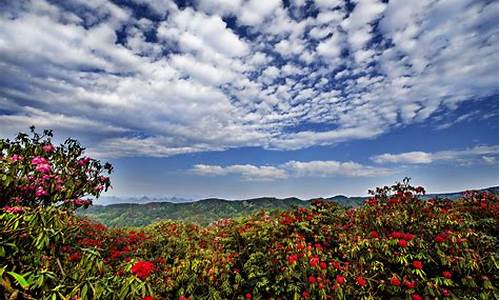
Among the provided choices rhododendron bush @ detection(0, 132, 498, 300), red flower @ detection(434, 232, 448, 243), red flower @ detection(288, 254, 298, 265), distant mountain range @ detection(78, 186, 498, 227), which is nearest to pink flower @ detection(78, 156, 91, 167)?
rhododendron bush @ detection(0, 132, 498, 300)

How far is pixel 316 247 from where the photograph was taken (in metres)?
5.15

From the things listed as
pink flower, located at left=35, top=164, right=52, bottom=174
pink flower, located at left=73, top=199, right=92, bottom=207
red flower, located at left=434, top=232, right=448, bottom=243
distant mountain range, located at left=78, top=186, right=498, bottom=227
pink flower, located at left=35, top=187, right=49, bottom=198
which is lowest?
distant mountain range, located at left=78, top=186, right=498, bottom=227

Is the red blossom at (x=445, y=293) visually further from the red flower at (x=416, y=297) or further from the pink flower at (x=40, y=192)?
the pink flower at (x=40, y=192)

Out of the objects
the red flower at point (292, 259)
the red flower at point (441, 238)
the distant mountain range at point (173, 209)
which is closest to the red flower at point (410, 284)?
the red flower at point (441, 238)

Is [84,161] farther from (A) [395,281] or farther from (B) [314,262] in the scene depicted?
(A) [395,281]

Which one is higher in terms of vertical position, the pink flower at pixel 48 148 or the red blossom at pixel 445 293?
the pink flower at pixel 48 148

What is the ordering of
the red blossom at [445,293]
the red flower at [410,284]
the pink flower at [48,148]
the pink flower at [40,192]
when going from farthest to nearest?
the pink flower at [48,148]
the pink flower at [40,192]
the red flower at [410,284]
the red blossom at [445,293]

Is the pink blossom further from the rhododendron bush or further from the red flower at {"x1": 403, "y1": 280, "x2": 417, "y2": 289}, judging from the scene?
the red flower at {"x1": 403, "y1": 280, "x2": 417, "y2": 289}

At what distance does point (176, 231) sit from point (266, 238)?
4242mm

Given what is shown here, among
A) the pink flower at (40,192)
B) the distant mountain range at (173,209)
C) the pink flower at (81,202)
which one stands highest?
the pink flower at (40,192)

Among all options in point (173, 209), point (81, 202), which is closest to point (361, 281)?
point (81, 202)

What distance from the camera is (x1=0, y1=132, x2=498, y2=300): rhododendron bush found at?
13.1 feet

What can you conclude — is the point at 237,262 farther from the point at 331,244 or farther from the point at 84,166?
the point at 84,166

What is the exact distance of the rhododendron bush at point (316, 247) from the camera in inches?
158
